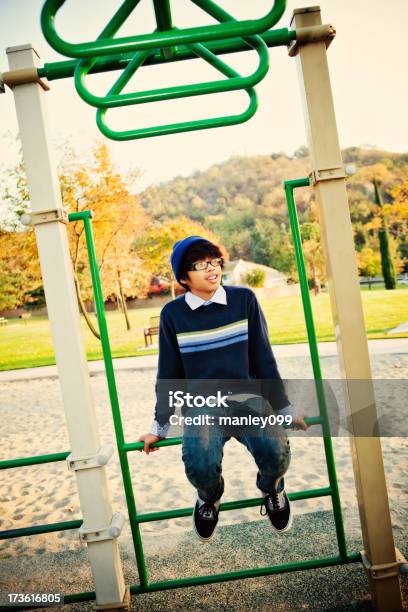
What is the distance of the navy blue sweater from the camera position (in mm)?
1804

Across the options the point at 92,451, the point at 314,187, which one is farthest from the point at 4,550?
the point at 314,187

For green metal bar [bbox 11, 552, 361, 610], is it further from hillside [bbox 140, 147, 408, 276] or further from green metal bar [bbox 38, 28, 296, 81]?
hillside [bbox 140, 147, 408, 276]

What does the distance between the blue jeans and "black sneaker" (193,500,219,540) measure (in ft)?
0.23

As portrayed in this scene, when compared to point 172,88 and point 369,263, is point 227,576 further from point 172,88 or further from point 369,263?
point 369,263

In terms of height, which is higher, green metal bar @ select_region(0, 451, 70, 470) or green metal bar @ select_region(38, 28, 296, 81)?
green metal bar @ select_region(38, 28, 296, 81)

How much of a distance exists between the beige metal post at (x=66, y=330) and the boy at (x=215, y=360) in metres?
0.25

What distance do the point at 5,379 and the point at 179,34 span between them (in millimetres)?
11293

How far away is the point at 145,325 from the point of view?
63.6ft

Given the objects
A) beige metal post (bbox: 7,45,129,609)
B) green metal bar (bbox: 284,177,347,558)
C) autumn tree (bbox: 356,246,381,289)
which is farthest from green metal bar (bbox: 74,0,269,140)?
autumn tree (bbox: 356,246,381,289)

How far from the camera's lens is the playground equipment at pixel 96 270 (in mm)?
1647

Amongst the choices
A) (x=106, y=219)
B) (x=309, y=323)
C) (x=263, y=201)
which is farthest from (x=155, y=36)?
(x=263, y=201)

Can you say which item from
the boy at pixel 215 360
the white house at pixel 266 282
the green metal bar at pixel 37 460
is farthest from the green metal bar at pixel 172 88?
the white house at pixel 266 282

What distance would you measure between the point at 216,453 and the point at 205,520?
1.02 feet

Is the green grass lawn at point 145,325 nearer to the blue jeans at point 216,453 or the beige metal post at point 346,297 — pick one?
the beige metal post at point 346,297
